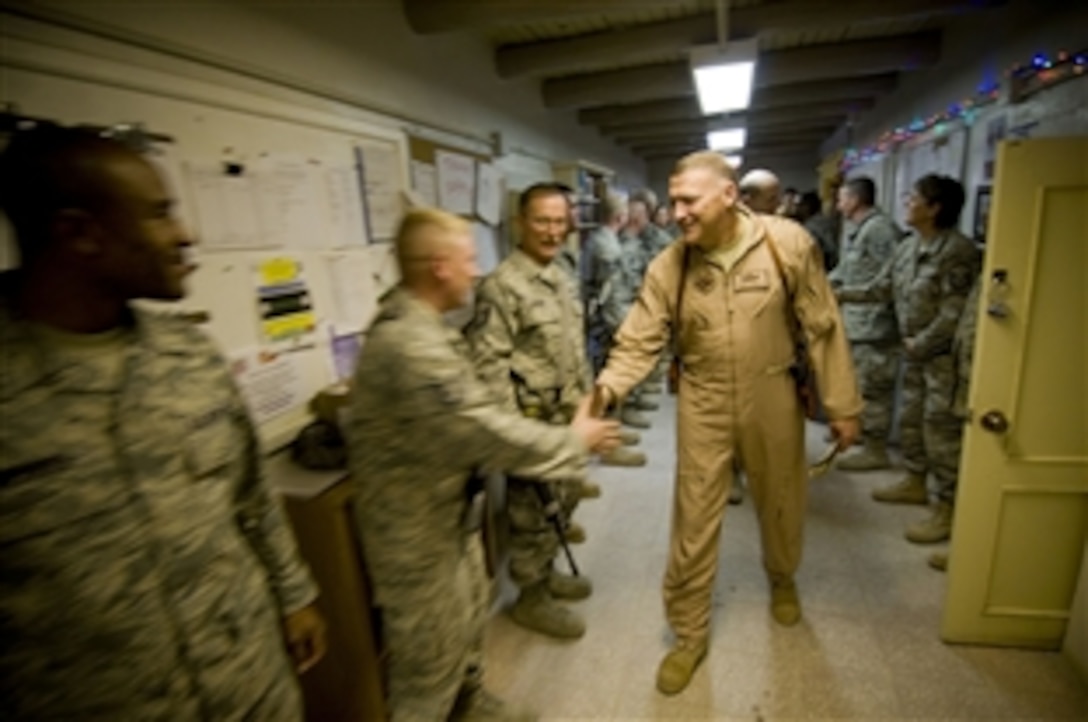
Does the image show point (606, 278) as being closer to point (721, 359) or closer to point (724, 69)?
point (724, 69)

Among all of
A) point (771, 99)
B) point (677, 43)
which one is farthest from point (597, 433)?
point (771, 99)

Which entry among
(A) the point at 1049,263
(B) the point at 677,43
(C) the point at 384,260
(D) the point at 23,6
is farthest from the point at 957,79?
(D) the point at 23,6

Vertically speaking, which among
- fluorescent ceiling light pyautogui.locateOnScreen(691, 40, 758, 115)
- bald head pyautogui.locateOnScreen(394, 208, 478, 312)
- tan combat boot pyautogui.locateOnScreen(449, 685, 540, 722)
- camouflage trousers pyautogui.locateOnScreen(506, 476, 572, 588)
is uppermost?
fluorescent ceiling light pyautogui.locateOnScreen(691, 40, 758, 115)

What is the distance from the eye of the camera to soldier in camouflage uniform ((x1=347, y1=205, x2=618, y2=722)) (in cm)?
113

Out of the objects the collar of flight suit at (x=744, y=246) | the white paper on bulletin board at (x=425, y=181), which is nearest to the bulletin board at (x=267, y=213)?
the white paper on bulletin board at (x=425, y=181)

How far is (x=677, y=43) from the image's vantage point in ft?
9.58

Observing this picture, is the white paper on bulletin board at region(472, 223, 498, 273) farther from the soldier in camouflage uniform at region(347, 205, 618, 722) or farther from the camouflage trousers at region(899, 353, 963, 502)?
the camouflage trousers at region(899, 353, 963, 502)

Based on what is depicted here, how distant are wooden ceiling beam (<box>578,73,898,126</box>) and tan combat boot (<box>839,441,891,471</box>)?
3.08m

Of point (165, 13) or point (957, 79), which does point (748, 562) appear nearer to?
point (165, 13)

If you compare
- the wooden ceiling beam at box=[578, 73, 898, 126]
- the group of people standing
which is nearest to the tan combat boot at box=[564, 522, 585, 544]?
the group of people standing

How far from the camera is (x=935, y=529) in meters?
2.39

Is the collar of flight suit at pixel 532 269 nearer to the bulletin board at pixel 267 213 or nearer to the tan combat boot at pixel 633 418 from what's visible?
the bulletin board at pixel 267 213

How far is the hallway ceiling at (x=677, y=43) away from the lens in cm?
234

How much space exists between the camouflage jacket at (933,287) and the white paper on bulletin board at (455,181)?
2189mm
